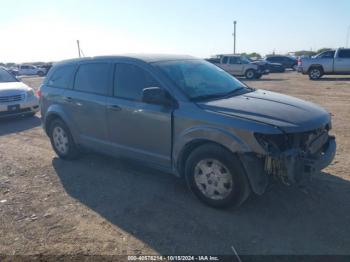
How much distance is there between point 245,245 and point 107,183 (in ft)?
7.85

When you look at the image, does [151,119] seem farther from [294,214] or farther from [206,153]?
[294,214]

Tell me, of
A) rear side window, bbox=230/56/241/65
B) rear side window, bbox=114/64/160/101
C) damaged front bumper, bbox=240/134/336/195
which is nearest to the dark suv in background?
rear side window, bbox=230/56/241/65

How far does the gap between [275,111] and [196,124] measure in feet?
3.00

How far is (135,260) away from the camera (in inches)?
126

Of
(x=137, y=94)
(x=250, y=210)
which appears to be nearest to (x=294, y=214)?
(x=250, y=210)

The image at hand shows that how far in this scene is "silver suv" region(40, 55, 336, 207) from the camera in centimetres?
362

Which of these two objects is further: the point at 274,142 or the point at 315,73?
the point at 315,73

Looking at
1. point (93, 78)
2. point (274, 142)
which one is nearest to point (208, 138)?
point (274, 142)

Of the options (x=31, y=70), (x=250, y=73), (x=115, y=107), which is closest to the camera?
(x=115, y=107)

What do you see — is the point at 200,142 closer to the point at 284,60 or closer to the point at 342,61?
the point at 342,61

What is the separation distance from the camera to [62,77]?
5988 mm

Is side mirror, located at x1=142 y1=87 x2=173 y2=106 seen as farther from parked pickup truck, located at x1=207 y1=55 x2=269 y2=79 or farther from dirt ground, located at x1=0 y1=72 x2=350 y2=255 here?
parked pickup truck, located at x1=207 y1=55 x2=269 y2=79

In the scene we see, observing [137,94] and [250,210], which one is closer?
[250,210]

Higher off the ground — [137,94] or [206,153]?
[137,94]
